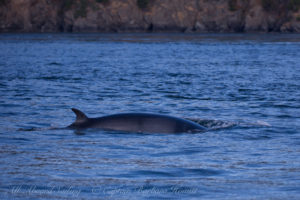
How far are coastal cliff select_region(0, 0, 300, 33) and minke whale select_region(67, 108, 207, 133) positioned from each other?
445ft

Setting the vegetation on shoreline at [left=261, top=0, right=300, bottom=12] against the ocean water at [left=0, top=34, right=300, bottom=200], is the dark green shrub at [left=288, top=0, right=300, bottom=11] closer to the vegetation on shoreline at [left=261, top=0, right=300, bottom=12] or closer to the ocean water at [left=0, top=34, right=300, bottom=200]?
the vegetation on shoreline at [left=261, top=0, right=300, bottom=12]

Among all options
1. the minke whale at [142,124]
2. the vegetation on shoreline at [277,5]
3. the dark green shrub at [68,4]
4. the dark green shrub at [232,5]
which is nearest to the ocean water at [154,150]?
the minke whale at [142,124]

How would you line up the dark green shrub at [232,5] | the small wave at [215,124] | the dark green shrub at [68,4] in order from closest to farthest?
the small wave at [215,124] < the dark green shrub at [232,5] < the dark green shrub at [68,4]

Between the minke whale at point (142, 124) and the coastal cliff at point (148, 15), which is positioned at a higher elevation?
the minke whale at point (142, 124)

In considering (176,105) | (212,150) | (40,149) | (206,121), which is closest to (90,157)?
(40,149)

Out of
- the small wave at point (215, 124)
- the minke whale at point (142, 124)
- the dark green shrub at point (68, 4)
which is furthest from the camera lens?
the dark green shrub at point (68, 4)

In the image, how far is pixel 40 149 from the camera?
10180 mm

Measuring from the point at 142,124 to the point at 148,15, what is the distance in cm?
14081

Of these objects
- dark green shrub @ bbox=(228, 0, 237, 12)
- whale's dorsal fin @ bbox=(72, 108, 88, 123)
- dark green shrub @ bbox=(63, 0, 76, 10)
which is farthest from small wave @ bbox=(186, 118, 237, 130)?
dark green shrub @ bbox=(63, 0, 76, 10)

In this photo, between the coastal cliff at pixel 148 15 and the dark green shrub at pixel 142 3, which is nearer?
the coastal cliff at pixel 148 15

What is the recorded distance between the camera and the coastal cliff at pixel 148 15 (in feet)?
482

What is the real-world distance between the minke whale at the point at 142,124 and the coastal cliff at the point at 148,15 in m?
136

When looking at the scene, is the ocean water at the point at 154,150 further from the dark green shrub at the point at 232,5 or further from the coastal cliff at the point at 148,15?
the dark green shrub at the point at 232,5

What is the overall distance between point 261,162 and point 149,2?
149165mm
